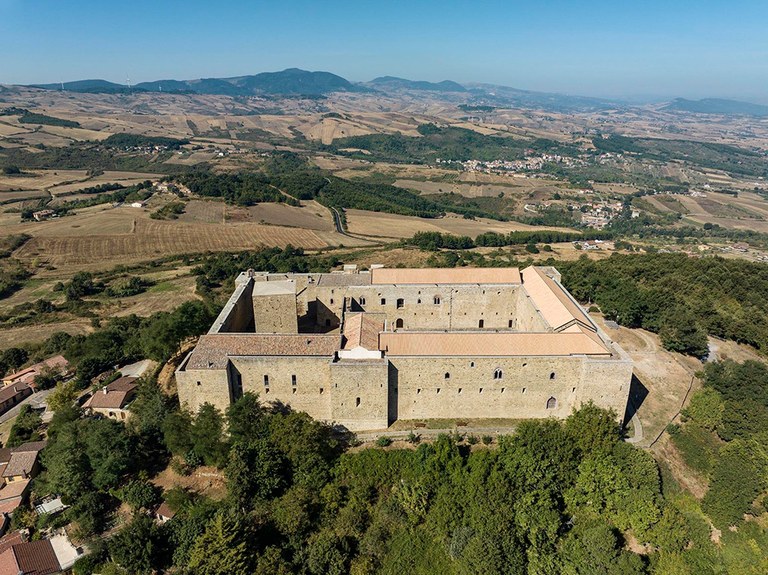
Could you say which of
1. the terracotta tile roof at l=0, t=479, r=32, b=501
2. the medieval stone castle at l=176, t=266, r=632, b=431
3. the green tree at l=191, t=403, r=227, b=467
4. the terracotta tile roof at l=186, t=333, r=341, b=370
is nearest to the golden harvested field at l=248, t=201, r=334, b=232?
the terracotta tile roof at l=186, t=333, r=341, b=370

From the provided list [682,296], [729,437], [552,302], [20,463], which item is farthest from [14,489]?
[682,296]

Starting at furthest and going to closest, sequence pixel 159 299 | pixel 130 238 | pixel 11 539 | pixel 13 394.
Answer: pixel 130 238 → pixel 159 299 → pixel 13 394 → pixel 11 539

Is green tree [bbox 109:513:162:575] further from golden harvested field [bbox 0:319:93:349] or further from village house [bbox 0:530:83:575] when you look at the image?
golden harvested field [bbox 0:319:93:349]

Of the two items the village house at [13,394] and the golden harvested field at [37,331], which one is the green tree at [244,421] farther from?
the golden harvested field at [37,331]

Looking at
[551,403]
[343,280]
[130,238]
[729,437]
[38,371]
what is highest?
[343,280]

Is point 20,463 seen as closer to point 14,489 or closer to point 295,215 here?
point 14,489

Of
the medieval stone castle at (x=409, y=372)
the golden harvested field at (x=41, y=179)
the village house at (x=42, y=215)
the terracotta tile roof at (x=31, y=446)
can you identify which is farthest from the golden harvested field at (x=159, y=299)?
the golden harvested field at (x=41, y=179)

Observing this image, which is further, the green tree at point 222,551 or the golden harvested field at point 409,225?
the golden harvested field at point 409,225
